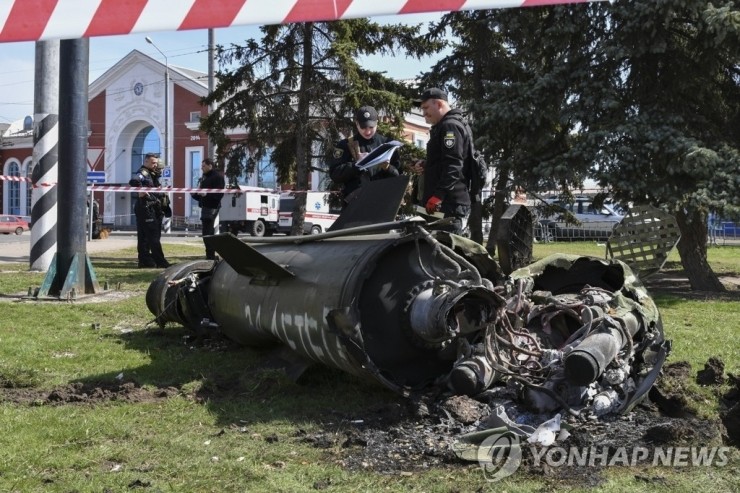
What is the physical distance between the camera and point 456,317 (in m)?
4.23

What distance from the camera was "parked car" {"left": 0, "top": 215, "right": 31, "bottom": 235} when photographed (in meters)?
36.3

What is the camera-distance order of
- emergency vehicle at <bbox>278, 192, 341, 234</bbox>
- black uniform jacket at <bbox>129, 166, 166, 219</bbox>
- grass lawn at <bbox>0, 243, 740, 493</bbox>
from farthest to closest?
emergency vehicle at <bbox>278, 192, 341, 234</bbox>, black uniform jacket at <bbox>129, 166, 166, 219</bbox>, grass lawn at <bbox>0, 243, 740, 493</bbox>

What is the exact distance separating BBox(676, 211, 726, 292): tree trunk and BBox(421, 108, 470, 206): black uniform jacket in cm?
686

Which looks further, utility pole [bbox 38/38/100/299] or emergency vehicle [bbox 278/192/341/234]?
emergency vehicle [bbox 278/192/341/234]

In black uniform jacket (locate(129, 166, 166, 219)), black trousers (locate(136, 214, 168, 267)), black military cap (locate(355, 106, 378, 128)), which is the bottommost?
black trousers (locate(136, 214, 168, 267))

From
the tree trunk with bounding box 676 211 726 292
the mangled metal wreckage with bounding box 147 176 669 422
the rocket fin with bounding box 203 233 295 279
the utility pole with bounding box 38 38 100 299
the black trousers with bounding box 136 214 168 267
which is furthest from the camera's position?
the black trousers with bounding box 136 214 168 267

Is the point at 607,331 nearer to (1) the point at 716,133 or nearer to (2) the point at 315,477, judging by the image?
(2) the point at 315,477

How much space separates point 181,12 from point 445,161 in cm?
253

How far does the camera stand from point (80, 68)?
8.95 metres

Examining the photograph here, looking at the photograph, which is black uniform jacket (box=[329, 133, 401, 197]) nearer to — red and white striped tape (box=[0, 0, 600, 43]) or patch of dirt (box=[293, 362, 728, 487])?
patch of dirt (box=[293, 362, 728, 487])

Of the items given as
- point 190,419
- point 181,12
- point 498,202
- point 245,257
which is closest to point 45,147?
point 245,257

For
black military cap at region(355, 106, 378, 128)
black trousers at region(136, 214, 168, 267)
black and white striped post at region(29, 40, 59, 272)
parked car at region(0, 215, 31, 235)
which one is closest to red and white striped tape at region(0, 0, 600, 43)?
black military cap at region(355, 106, 378, 128)

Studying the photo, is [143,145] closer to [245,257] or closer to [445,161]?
[445,161]

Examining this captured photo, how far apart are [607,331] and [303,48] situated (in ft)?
47.2
